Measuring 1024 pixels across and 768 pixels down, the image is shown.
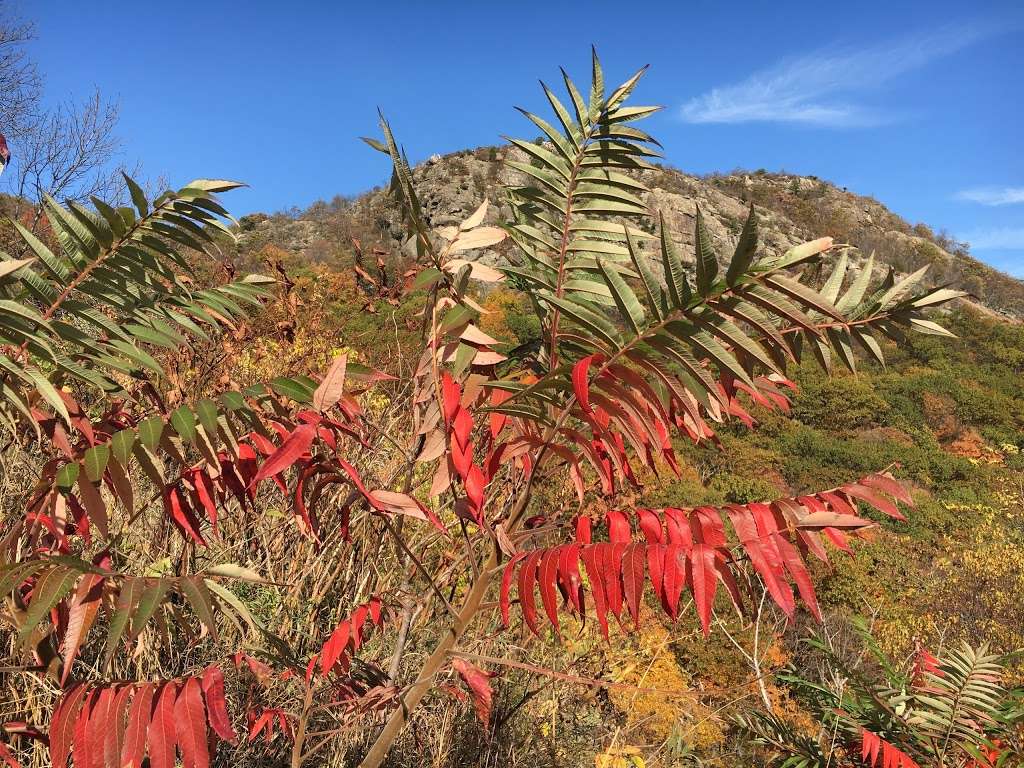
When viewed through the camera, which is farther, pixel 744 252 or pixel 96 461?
pixel 96 461

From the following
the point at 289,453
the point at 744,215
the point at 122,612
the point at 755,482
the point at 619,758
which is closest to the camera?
the point at 122,612

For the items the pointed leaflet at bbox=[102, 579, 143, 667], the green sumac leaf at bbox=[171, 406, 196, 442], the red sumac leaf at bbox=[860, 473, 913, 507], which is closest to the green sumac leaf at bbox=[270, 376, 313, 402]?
the green sumac leaf at bbox=[171, 406, 196, 442]

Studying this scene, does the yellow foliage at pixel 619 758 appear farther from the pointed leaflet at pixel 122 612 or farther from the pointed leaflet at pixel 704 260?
the pointed leaflet at pixel 704 260

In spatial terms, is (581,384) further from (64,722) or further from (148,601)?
(64,722)

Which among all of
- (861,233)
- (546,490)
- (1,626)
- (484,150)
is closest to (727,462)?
(546,490)

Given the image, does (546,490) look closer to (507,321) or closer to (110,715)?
(110,715)

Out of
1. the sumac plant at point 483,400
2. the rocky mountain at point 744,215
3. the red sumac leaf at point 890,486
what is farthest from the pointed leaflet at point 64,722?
the rocky mountain at point 744,215

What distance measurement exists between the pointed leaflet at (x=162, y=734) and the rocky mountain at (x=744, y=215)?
25.1 meters

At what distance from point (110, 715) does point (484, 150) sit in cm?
4226

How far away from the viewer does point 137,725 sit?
96 centimetres

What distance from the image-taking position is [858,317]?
100 centimetres

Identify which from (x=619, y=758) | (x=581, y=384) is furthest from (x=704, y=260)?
(x=619, y=758)

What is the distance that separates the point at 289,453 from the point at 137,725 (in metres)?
0.47

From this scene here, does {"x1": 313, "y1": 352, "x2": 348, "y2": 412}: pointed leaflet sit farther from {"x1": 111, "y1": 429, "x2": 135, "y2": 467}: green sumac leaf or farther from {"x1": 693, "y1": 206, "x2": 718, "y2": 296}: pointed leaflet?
{"x1": 693, "y1": 206, "x2": 718, "y2": 296}: pointed leaflet
